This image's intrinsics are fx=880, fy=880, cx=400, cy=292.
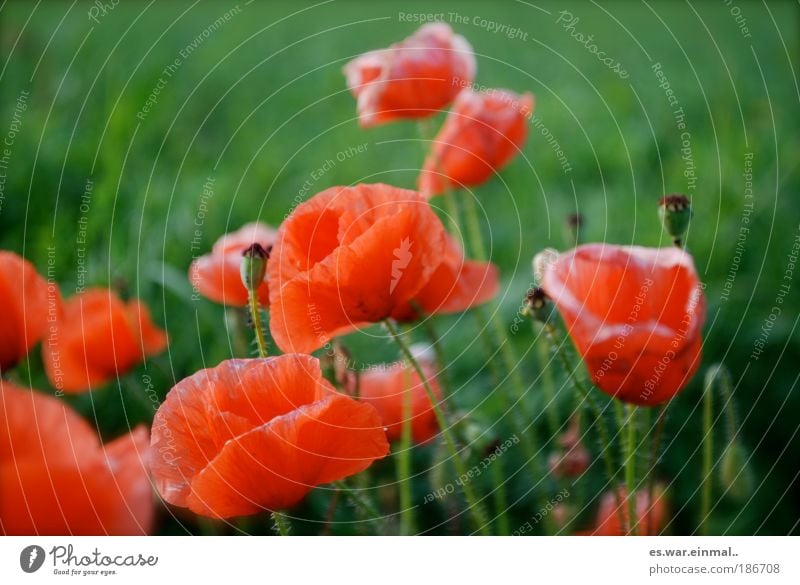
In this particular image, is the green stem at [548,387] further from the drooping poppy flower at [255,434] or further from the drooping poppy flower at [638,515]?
the drooping poppy flower at [255,434]

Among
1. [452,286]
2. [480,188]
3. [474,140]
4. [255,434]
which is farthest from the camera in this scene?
[480,188]

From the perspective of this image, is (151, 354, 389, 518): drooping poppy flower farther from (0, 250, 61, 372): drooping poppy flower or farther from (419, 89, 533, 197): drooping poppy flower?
(419, 89, 533, 197): drooping poppy flower

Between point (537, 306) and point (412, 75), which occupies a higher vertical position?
point (412, 75)

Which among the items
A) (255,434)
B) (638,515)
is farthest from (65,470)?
(638,515)

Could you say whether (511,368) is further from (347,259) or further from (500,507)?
(347,259)

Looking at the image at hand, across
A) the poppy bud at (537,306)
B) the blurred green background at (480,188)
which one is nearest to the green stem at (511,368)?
the blurred green background at (480,188)

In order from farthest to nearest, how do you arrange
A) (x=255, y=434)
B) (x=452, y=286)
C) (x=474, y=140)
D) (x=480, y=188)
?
1. (x=480, y=188)
2. (x=474, y=140)
3. (x=452, y=286)
4. (x=255, y=434)
